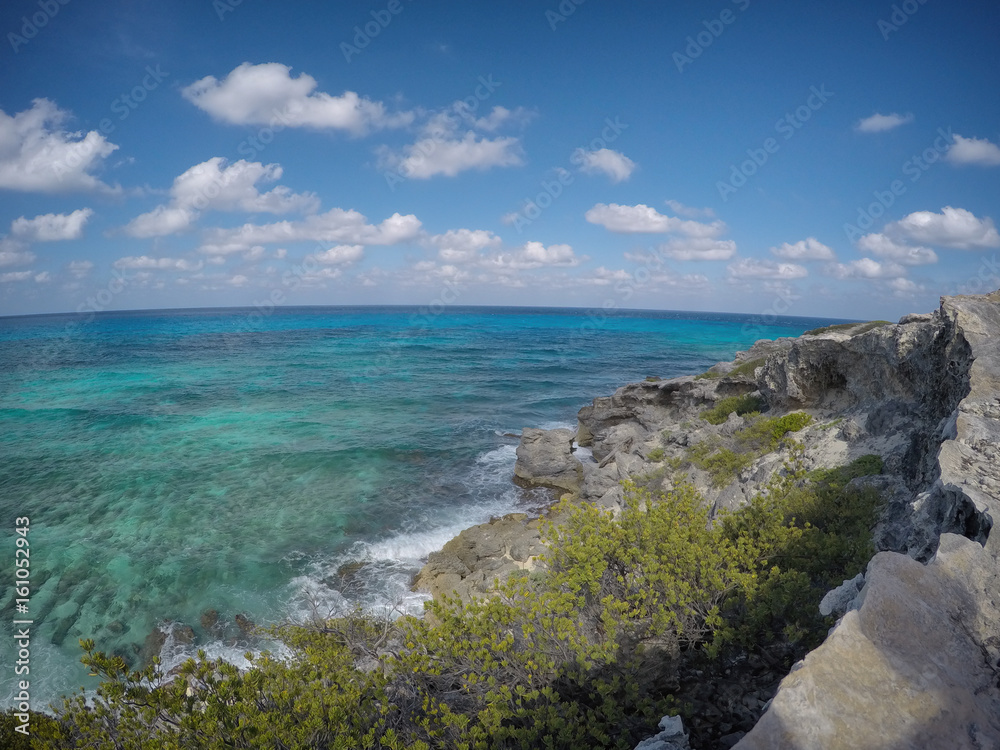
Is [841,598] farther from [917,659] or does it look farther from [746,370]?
[746,370]

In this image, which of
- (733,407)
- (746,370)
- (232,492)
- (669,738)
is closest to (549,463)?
(733,407)

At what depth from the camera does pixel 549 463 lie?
81.4 ft

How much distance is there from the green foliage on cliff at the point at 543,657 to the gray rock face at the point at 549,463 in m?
14.3

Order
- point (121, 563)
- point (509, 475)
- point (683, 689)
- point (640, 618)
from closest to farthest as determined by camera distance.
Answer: point (683, 689), point (640, 618), point (121, 563), point (509, 475)

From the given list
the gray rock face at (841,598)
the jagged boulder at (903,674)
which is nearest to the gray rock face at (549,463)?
the gray rock face at (841,598)

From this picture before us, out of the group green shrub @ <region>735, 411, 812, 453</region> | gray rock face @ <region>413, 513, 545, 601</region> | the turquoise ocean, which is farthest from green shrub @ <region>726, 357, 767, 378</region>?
gray rock face @ <region>413, 513, 545, 601</region>

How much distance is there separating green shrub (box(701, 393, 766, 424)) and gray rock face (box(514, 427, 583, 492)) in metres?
6.83

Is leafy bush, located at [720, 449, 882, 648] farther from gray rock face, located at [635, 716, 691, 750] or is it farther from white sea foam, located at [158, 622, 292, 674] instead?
white sea foam, located at [158, 622, 292, 674]

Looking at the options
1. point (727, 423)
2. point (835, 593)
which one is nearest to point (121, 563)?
point (835, 593)

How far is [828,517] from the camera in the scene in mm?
9711

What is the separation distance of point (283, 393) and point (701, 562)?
4288cm

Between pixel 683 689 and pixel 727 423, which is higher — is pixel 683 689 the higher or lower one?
the lower one

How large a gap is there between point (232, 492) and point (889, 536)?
80.1ft

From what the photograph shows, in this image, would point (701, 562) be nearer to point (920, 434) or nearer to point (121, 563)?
point (920, 434)
